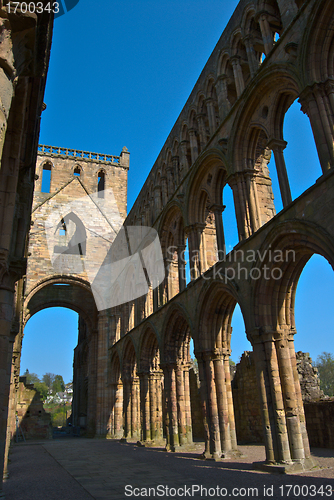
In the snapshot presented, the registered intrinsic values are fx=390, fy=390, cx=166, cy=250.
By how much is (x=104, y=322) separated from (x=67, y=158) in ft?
41.4

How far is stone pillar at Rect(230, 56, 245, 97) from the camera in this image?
10.7m

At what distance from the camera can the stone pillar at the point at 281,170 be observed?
839 cm

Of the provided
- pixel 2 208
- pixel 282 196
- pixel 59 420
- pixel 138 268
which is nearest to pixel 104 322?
pixel 138 268

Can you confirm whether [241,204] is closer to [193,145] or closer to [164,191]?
[193,145]

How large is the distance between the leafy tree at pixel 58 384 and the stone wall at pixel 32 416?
81380 millimetres

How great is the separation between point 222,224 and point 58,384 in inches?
4037

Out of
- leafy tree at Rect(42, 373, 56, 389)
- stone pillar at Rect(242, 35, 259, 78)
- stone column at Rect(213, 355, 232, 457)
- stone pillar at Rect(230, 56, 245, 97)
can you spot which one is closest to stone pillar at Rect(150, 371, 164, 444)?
stone column at Rect(213, 355, 232, 457)

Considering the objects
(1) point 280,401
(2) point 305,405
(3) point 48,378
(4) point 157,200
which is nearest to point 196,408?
(2) point 305,405

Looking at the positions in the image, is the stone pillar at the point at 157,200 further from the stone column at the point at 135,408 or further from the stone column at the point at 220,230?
the stone column at the point at 135,408

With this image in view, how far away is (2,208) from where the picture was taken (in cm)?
541

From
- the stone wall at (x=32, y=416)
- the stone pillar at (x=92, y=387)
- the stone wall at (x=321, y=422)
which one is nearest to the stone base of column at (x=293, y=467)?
the stone wall at (x=321, y=422)

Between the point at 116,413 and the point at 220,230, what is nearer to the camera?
the point at 220,230

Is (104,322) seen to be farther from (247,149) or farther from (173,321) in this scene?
(247,149)

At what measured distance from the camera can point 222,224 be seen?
11523 mm
